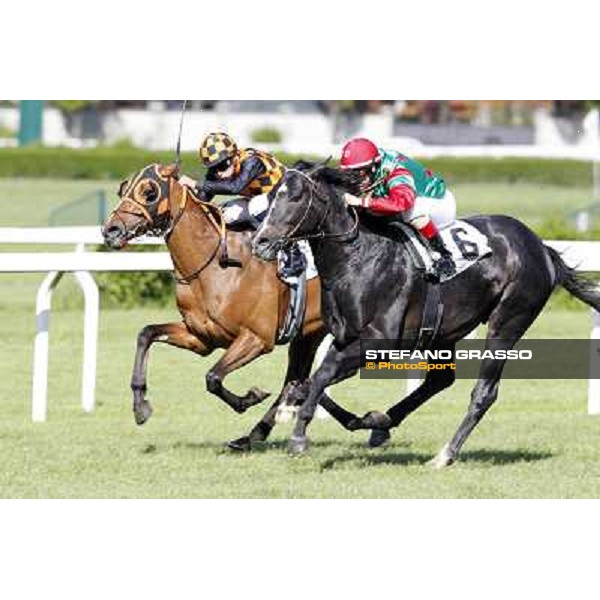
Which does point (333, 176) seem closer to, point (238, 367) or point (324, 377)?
point (324, 377)

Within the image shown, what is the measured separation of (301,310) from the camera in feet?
27.0

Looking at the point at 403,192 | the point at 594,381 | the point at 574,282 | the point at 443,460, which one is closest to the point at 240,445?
the point at 443,460

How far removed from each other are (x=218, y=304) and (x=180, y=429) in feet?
4.13

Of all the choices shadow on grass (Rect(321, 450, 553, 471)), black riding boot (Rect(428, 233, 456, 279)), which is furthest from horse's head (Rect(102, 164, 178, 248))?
shadow on grass (Rect(321, 450, 553, 471))

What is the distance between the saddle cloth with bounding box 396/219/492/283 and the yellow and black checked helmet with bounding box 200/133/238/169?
91 cm

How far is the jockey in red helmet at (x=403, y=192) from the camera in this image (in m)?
7.43

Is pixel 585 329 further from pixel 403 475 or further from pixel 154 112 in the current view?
pixel 154 112

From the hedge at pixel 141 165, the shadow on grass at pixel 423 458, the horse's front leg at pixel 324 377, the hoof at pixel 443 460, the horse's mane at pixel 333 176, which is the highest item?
the horse's mane at pixel 333 176

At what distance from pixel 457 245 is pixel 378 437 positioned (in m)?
1.10

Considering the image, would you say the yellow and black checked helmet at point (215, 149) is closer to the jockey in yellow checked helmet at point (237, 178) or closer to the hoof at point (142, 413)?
the jockey in yellow checked helmet at point (237, 178)

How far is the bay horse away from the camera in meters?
7.94

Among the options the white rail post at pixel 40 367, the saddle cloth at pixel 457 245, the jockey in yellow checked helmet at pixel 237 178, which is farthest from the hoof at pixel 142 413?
the white rail post at pixel 40 367

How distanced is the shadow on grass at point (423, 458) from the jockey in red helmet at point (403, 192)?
2.90ft

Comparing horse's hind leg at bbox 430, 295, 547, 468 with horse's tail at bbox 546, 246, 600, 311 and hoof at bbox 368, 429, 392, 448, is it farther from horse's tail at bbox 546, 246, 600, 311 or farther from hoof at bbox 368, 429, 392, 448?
hoof at bbox 368, 429, 392, 448
